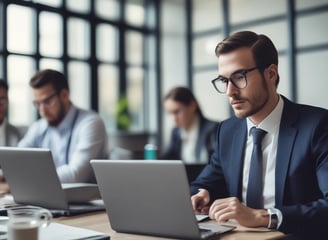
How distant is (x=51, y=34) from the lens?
576 cm

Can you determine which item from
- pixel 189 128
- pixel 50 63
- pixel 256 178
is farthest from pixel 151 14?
pixel 256 178

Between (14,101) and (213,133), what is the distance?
277 cm

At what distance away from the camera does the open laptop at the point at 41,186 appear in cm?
164

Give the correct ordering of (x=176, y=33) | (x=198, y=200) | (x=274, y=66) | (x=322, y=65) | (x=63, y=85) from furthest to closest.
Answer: (x=176, y=33), (x=322, y=65), (x=63, y=85), (x=274, y=66), (x=198, y=200)

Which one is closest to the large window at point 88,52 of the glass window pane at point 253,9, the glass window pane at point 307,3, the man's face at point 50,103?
the glass window pane at point 253,9

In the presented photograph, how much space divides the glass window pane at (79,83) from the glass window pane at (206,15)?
1891 millimetres

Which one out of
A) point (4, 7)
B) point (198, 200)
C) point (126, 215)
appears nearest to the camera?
point (126, 215)

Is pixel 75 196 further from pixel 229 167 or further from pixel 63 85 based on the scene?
pixel 63 85

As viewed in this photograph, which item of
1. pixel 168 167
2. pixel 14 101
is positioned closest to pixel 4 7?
pixel 14 101

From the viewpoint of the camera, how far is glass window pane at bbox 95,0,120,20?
21.0 feet

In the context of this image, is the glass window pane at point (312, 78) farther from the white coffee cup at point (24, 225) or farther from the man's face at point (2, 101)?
the white coffee cup at point (24, 225)

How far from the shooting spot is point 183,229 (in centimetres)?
123

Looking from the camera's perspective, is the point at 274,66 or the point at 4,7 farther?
the point at 4,7

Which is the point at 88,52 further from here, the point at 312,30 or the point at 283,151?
the point at 283,151
